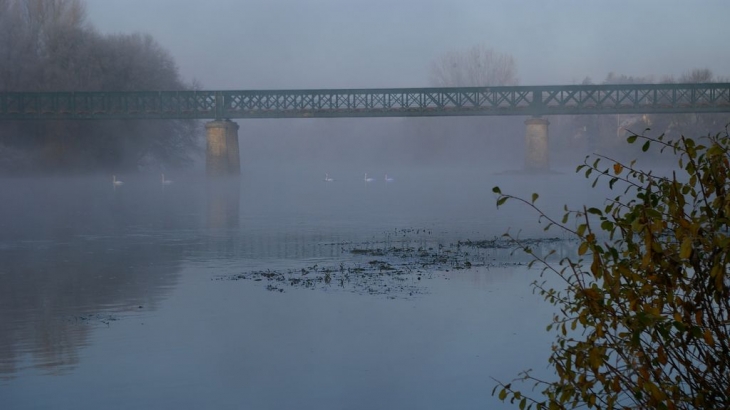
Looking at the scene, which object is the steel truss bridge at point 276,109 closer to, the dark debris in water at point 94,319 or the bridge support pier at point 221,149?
the bridge support pier at point 221,149

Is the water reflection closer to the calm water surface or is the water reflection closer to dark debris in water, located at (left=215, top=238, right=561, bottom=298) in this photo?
the calm water surface

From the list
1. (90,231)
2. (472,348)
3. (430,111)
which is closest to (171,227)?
(90,231)

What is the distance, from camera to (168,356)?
9.25 m

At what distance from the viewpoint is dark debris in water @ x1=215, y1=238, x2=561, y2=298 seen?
13.8 meters

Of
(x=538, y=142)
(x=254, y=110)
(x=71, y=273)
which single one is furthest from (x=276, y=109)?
(x=71, y=273)

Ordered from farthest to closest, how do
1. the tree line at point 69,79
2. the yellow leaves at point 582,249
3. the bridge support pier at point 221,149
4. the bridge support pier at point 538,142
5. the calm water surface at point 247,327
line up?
the bridge support pier at point 538,142, the bridge support pier at point 221,149, the tree line at point 69,79, the calm water surface at point 247,327, the yellow leaves at point 582,249

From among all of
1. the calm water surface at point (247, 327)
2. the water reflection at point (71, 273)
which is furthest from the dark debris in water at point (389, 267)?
the water reflection at point (71, 273)

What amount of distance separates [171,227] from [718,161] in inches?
860

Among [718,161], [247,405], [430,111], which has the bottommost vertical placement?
[247,405]

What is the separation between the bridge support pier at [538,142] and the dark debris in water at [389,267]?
201 feet

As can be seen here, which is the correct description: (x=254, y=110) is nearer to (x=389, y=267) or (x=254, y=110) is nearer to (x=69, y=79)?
(x=69, y=79)

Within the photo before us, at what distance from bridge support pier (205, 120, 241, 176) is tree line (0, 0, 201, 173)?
4.55 m

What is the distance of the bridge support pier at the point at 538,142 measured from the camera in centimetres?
8031

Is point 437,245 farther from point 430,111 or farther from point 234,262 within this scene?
point 430,111
